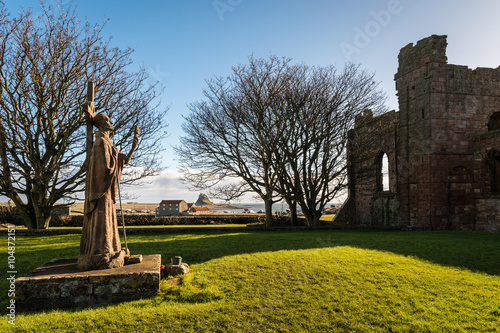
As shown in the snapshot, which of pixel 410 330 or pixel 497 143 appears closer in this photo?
pixel 410 330

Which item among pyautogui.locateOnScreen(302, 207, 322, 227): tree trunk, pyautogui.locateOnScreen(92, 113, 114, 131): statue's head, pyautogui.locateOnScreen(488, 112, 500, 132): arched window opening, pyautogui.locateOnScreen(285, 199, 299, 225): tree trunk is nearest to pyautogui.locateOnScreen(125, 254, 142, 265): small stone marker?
pyautogui.locateOnScreen(92, 113, 114, 131): statue's head

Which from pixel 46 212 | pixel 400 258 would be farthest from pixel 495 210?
pixel 46 212

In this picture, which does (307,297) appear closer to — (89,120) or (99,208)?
(99,208)

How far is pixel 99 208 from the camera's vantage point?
5.74 m

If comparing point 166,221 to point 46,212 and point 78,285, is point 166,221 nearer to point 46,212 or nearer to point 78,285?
point 46,212

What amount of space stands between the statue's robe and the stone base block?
0.22 metres

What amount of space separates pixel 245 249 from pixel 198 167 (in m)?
10.4

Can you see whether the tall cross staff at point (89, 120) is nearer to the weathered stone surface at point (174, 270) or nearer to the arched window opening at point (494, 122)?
the weathered stone surface at point (174, 270)

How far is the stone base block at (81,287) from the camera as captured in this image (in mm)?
5078

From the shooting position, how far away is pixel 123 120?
52.6ft

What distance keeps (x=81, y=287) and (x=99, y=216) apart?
1210 mm

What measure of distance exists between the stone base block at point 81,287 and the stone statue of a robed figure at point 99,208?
240mm

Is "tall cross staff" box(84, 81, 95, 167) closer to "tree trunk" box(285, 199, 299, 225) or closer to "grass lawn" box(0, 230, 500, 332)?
"grass lawn" box(0, 230, 500, 332)

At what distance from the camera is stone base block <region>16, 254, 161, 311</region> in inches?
200
